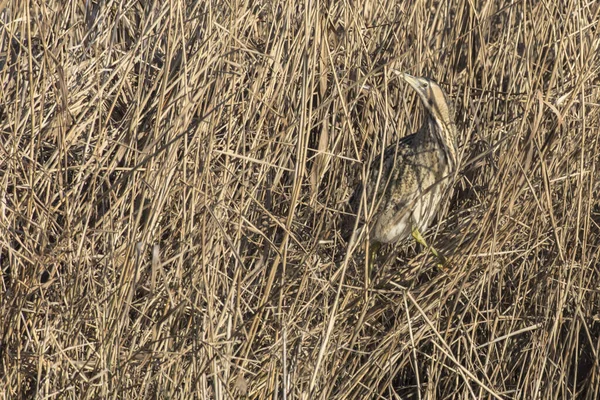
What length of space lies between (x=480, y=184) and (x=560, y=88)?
40 cm

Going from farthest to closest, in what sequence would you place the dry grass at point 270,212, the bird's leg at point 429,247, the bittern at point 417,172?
1. the bittern at point 417,172
2. the bird's leg at point 429,247
3. the dry grass at point 270,212

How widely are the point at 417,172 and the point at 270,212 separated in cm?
53

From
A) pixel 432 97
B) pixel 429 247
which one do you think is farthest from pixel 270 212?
pixel 432 97

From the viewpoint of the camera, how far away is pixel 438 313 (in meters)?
2.79

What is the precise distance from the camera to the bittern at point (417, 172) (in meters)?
2.93

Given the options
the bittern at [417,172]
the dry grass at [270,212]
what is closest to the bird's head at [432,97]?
the bittern at [417,172]

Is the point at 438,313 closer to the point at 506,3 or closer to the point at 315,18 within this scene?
the point at 315,18

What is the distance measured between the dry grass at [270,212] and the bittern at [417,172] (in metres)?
0.09

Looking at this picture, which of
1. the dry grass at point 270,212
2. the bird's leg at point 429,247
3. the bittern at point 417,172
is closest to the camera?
the dry grass at point 270,212

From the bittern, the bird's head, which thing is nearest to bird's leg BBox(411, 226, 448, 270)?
the bittern

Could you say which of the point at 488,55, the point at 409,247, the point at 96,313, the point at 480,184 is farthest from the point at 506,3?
the point at 96,313

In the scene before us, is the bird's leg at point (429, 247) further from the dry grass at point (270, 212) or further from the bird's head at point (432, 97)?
the bird's head at point (432, 97)

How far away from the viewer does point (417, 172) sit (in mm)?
3141

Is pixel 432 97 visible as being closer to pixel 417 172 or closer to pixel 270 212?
pixel 417 172
